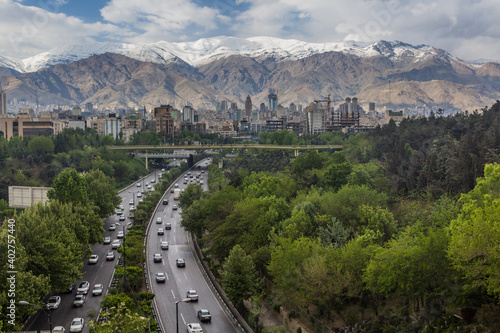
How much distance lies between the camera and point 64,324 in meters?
30.2

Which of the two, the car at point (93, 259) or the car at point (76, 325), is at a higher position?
the car at point (93, 259)

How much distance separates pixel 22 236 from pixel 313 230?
68.6 feet

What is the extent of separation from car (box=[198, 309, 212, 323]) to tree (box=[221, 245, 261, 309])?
1899 millimetres

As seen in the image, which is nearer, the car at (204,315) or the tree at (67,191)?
the car at (204,315)

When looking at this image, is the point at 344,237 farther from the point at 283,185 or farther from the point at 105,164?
the point at 105,164

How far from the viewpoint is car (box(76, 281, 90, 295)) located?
35316mm

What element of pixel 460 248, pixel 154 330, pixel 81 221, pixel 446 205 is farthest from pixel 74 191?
pixel 460 248

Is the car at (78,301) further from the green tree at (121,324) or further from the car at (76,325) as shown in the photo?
the green tree at (121,324)

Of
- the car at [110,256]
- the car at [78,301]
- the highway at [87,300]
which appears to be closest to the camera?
the highway at [87,300]

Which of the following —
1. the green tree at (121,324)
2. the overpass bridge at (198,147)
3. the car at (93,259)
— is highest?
the overpass bridge at (198,147)

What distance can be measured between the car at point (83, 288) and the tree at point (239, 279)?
9897 millimetres

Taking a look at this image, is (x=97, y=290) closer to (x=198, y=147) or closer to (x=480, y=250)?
(x=480, y=250)

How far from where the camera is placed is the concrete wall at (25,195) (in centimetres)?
5475

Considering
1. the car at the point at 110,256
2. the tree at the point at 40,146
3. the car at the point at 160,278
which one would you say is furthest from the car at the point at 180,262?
the tree at the point at 40,146
